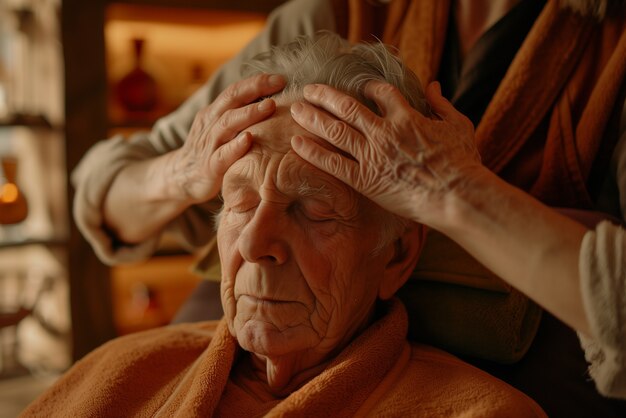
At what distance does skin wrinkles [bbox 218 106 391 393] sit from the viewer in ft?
3.13

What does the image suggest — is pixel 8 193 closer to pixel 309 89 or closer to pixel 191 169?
pixel 191 169

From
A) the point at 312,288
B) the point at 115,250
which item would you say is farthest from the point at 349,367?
the point at 115,250

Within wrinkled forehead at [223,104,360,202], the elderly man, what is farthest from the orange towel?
wrinkled forehead at [223,104,360,202]

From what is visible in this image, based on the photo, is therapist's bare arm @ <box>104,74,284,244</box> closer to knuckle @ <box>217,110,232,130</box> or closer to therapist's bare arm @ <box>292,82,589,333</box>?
knuckle @ <box>217,110,232,130</box>

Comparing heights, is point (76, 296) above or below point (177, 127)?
below

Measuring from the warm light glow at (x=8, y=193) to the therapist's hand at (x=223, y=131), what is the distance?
71.2 inches

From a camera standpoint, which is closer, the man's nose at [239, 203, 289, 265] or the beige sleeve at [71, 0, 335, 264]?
the man's nose at [239, 203, 289, 265]

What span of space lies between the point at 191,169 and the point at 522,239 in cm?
68

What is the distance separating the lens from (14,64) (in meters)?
2.90

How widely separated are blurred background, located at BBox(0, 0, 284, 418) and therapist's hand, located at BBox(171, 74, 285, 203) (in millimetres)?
1798

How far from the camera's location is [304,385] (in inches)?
38.4

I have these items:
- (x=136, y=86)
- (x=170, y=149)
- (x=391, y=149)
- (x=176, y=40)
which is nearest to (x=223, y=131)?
(x=391, y=149)

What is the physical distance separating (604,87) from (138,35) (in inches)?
103

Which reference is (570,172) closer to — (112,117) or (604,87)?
(604,87)
